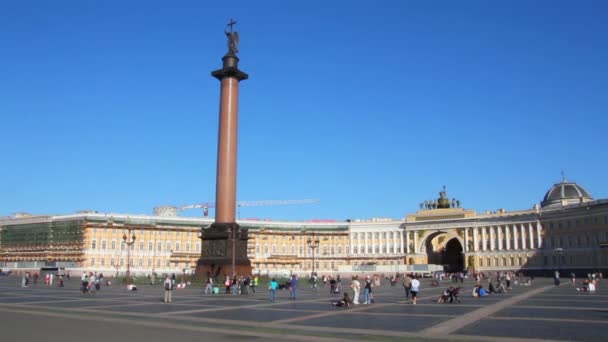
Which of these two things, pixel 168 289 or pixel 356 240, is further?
pixel 356 240

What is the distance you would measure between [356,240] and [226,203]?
310 feet

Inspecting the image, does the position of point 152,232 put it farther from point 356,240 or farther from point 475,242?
point 475,242

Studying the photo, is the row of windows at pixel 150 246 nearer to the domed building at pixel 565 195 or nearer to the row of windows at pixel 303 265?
the row of windows at pixel 303 265

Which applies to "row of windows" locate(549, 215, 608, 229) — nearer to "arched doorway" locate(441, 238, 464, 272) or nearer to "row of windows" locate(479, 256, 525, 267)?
"row of windows" locate(479, 256, 525, 267)

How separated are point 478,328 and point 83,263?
338 feet

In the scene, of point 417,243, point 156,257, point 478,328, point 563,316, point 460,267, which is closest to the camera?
point 478,328

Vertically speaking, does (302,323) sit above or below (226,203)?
below

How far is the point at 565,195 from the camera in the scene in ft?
400

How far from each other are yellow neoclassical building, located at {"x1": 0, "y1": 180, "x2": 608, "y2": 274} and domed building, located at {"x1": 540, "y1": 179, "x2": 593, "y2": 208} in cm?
23

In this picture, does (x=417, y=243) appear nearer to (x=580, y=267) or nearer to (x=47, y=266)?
(x=580, y=267)

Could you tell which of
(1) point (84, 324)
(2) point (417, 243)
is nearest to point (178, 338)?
(1) point (84, 324)

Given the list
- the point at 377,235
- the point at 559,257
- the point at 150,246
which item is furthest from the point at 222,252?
the point at 377,235

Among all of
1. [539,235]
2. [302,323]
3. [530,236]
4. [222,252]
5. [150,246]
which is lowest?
[302,323]

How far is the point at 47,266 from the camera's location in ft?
348
